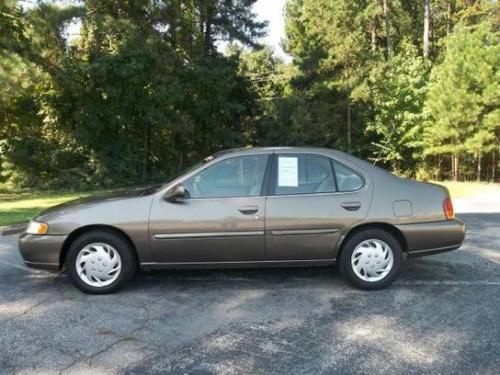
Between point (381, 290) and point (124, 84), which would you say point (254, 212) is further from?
point (124, 84)

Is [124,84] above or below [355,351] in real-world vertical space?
above

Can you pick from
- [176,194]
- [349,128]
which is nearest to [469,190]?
[349,128]

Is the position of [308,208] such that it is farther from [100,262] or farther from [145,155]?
[145,155]

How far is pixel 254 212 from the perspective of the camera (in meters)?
5.18

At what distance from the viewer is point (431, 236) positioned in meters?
5.32

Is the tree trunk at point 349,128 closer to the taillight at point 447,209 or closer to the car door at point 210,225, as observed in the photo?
the taillight at point 447,209

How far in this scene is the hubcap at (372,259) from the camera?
17.4 feet

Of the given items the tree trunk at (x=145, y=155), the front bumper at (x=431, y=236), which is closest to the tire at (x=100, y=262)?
the front bumper at (x=431, y=236)

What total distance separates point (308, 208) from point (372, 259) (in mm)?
859

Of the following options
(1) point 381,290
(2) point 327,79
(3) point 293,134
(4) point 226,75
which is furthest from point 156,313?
(2) point 327,79

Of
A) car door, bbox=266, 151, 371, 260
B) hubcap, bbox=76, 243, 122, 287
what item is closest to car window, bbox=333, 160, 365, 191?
car door, bbox=266, 151, 371, 260

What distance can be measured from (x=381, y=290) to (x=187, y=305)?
6.58 ft

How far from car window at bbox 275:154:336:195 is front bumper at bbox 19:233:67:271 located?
2.30 meters

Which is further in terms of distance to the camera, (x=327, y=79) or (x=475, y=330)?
(x=327, y=79)
